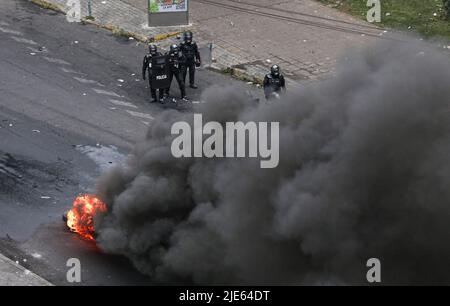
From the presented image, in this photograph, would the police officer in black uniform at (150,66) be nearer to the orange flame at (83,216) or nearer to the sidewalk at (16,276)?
the orange flame at (83,216)

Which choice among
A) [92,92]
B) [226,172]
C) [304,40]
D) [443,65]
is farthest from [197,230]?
[304,40]

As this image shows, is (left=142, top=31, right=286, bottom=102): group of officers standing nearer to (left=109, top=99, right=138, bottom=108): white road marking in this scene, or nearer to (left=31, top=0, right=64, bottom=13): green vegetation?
(left=109, top=99, right=138, bottom=108): white road marking

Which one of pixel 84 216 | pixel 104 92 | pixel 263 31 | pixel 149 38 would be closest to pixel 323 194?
pixel 84 216

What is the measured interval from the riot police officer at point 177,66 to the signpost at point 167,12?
4.04 meters

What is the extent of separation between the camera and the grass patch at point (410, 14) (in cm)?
2648

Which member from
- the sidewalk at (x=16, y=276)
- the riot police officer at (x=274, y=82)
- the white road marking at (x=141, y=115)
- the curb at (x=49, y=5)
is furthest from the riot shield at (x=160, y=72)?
the sidewalk at (x=16, y=276)

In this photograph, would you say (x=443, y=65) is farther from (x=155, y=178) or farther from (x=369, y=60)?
(x=155, y=178)

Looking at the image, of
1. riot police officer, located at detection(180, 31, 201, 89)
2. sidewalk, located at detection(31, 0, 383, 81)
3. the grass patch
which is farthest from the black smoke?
the grass patch

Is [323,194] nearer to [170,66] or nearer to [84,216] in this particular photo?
[84,216]

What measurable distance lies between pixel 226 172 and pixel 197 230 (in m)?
1.03

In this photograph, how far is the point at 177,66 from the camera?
873 inches

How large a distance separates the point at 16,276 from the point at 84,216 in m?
1.78
